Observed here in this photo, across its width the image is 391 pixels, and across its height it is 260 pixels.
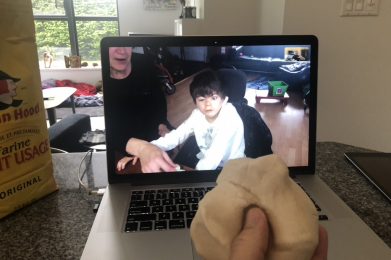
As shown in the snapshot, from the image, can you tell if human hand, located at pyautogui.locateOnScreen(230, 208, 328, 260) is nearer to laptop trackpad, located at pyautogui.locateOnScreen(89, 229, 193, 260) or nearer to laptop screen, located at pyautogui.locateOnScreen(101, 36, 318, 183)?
laptop trackpad, located at pyautogui.locateOnScreen(89, 229, 193, 260)

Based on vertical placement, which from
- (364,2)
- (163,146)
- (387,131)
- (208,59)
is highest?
(364,2)

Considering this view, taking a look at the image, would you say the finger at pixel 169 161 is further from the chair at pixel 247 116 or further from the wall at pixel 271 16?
the wall at pixel 271 16

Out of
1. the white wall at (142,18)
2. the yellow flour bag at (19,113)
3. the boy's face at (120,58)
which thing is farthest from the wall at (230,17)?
the white wall at (142,18)

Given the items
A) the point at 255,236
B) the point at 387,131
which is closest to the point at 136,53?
the point at 255,236

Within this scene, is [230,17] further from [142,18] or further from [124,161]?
[142,18]

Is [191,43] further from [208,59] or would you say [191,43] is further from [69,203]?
[69,203]

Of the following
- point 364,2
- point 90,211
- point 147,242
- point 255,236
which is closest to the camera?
point 255,236
